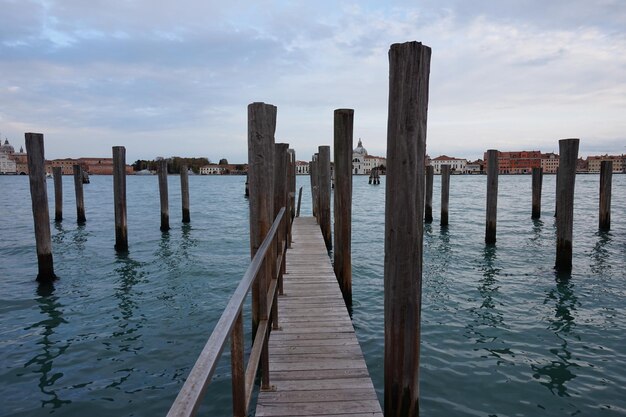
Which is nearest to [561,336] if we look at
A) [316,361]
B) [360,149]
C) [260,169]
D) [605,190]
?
[316,361]

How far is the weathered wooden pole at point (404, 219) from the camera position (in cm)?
290

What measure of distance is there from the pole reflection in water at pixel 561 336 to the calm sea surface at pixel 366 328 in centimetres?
2

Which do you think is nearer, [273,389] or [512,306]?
[273,389]

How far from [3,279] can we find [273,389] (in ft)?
31.1

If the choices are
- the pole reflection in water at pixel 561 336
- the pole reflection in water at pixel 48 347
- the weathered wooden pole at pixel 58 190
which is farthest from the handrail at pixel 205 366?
the weathered wooden pole at pixel 58 190

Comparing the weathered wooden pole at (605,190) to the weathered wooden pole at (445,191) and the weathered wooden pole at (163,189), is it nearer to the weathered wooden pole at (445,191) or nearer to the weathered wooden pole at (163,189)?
the weathered wooden pole at (445,191)

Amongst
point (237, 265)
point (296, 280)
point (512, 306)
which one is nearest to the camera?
point (296, 280)

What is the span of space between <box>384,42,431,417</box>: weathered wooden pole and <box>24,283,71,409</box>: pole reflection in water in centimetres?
379

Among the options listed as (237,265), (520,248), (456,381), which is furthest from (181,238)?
(456,381)

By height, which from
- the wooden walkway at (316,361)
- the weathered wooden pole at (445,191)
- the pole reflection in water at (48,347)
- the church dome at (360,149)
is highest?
the church dome at (360,149)

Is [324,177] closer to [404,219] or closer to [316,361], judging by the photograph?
[316,361]

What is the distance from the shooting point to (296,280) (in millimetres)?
7332

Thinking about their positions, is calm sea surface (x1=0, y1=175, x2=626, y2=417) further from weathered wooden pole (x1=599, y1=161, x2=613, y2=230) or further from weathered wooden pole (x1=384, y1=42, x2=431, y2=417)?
weathered wooden pole (x1=599, y1=161, x2=613, y2=230)

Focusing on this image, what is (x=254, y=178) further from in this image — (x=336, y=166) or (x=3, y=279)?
(x=3, y=279)
